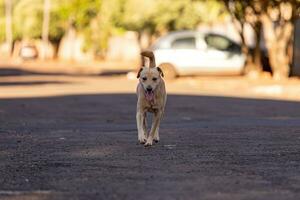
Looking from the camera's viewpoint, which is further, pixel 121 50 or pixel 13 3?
pixel 13 3

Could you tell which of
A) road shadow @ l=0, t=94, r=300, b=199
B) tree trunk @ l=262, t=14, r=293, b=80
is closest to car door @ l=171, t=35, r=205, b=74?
tree trunk @ l=262, t=14, r=293, b=80

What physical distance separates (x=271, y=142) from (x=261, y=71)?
→ 24505mm

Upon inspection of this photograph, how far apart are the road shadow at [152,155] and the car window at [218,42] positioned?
16.0 m

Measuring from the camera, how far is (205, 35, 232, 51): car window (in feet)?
116

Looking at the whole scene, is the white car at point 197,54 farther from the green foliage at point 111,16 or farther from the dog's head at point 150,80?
the dog's head at point 150,80

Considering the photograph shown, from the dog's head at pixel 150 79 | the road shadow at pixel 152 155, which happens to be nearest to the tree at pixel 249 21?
the road shadow at pixel 152 155

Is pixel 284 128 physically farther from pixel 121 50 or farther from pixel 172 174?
pixel 121 50

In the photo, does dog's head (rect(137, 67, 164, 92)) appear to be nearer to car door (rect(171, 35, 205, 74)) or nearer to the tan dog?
the tan dog

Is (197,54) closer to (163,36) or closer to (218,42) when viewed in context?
(218,42)

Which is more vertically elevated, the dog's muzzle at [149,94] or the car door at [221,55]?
the dog's muzzle at [149,94]

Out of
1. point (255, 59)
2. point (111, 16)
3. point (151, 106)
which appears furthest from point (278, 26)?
point (111, 16)

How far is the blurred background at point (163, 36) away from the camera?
3484cm

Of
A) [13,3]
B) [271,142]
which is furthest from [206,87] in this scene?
[13,3]

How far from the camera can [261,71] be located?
36.7m
